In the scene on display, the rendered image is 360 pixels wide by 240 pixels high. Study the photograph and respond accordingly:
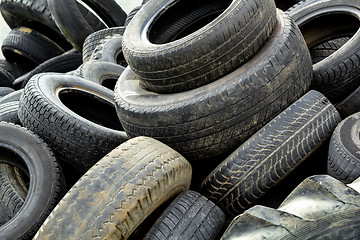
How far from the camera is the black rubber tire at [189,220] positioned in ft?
6.32

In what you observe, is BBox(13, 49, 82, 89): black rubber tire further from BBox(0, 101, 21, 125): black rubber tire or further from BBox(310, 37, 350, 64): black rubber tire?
BBox(310, 37, 350, 64): black rubber tire

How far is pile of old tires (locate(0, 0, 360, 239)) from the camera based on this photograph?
172 centimetres

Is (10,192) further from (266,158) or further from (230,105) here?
(266,158)

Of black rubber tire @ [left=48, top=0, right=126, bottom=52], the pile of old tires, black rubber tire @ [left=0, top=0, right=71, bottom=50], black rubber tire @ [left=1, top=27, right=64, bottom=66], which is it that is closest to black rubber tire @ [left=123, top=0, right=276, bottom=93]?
the pile of old tires

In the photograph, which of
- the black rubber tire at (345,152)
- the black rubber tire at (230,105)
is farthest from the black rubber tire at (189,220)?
the black rubber tire at (345,152)

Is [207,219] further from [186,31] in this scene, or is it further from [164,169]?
[186,31]

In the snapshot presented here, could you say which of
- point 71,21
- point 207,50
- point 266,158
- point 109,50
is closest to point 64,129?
point 207,50

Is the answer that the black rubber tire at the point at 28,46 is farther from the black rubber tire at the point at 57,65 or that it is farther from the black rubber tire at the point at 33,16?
the black rubber tire at the point at 57,65

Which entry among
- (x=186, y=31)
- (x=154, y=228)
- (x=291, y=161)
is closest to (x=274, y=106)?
(x=291, y=161)

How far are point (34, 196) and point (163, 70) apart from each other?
39.5 inches

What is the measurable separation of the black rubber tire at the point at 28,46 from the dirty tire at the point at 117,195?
397 centimetres

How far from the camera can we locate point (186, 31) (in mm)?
3490

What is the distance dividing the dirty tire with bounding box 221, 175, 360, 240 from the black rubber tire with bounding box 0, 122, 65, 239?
1217mm

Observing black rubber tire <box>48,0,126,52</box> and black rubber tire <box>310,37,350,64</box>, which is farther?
black rubber tire <box>48,0,126,52</box>
